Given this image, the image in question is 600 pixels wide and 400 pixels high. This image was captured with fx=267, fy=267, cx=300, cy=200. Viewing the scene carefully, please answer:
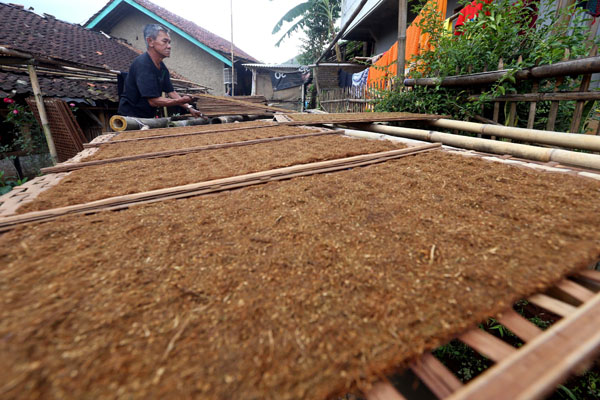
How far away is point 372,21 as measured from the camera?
367 inches

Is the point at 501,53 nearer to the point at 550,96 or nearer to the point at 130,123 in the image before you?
the point at 550,96

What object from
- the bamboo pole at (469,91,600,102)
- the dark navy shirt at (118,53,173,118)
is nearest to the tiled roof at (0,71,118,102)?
the dark navy shirt at (118,53,173,118)

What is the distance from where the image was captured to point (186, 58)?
11.6 metres

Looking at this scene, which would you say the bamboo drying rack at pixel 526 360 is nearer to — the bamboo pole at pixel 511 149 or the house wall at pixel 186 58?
the bamboo pole at pixel 511 149

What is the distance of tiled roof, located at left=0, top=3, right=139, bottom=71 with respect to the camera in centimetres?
657

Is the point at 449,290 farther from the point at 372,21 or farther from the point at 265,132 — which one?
the point at 372,21

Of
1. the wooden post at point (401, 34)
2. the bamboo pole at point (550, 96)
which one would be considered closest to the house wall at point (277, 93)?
the wooden post at point (401, 34)

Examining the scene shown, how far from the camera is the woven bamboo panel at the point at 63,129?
16.5 feet

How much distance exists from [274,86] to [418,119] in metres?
12.6

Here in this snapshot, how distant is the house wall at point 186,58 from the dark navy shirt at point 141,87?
7.92m

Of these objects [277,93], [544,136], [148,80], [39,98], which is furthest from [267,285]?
[277,93]

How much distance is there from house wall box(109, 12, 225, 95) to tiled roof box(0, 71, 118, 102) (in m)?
5.23

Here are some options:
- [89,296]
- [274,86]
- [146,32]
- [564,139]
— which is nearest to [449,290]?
[89,296]

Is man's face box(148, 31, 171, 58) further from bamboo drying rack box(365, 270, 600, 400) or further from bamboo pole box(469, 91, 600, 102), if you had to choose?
bamboo drying rack box(365, 270, 600, 400)
